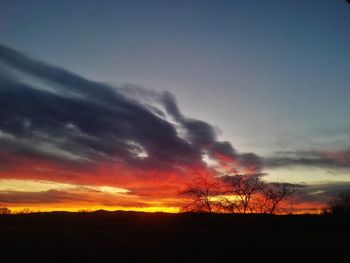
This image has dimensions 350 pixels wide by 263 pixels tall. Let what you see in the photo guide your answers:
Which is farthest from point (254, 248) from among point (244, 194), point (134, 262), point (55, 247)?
point (244, 194)

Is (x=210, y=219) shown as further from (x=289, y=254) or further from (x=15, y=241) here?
(x=15, y=241)

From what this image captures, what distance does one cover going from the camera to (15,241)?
27281 mm

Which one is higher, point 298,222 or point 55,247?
point 298,222

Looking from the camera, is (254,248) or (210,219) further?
(210,219)

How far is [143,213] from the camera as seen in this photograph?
49.2 metres

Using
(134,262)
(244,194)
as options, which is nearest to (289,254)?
(134,262)

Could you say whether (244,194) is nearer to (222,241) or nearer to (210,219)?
(210,219)

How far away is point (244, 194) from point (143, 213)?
14454 millimetres

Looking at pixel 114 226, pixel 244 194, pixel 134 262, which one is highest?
pixel 244 194

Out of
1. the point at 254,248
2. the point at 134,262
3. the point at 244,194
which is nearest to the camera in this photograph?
the point at 134,262

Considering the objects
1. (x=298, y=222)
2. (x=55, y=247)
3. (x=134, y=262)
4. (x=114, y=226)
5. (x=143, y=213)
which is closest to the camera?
(x=134, y=262)

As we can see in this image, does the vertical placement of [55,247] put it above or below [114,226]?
below

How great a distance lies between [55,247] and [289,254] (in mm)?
14814

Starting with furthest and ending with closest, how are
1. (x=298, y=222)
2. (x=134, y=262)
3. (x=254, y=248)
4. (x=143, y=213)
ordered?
(x=143, y=213) < (x=298, y=222) < (x=254, y=248) < (x=134, y=262)
